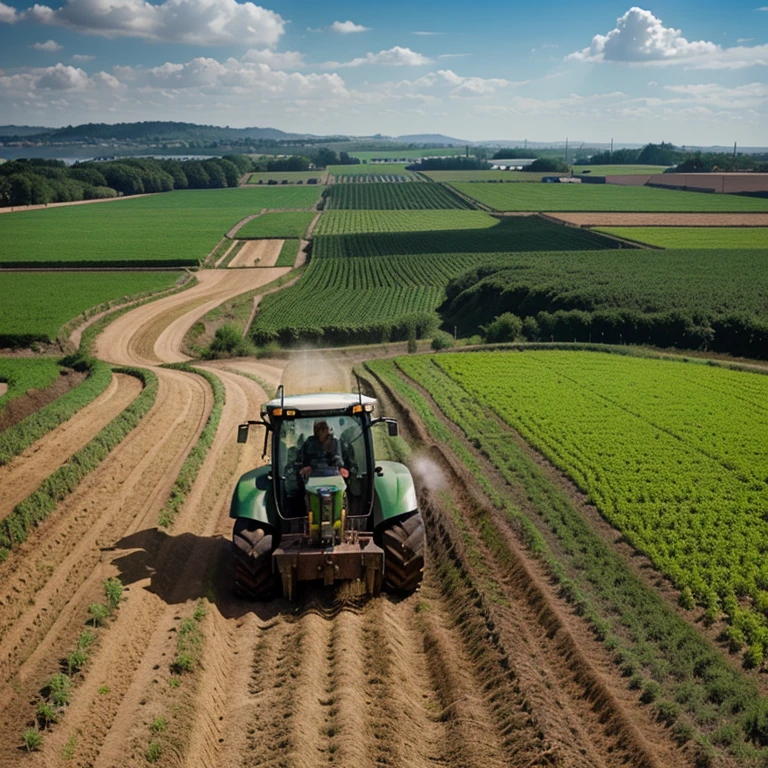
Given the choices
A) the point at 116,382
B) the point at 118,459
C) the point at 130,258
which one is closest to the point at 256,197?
the point at 130,258

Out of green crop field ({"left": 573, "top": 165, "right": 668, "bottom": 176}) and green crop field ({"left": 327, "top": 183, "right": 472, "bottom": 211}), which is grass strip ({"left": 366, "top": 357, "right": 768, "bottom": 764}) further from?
green crop field ({"left": 573, "top": 165, "right": 668, "bottom": 176})

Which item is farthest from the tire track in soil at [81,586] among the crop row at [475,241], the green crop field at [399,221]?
the green crop field at [399,221]

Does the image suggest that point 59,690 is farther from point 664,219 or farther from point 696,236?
point 664,219

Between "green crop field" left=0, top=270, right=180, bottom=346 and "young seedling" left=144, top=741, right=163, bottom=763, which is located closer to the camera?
"young seedling" left=144, top=741, right=163, bottom=763

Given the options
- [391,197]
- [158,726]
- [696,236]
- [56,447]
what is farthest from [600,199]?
[158,726]

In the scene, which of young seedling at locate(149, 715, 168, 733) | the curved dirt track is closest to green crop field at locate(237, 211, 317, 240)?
the curved dirt track

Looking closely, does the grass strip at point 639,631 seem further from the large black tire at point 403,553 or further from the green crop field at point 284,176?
the green crop field at point 284,176
